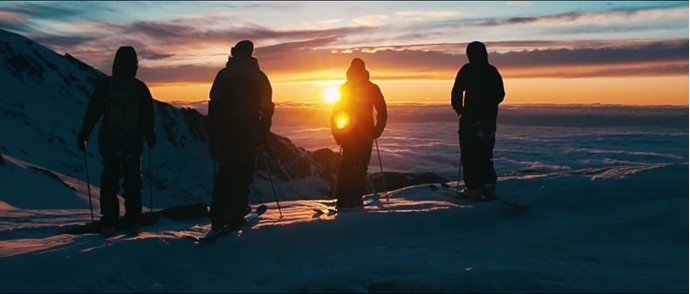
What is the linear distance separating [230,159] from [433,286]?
147 inches

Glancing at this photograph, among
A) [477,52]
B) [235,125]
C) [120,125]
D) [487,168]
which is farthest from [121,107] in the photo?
[487,168]

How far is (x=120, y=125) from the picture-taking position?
29.9 feet

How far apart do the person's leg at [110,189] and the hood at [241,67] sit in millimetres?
1960

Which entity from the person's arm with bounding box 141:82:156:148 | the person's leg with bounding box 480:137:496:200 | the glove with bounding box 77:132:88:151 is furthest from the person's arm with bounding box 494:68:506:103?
the glove with bounding box 77:132:88:151

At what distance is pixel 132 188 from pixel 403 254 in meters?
3.99

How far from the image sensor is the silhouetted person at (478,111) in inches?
441

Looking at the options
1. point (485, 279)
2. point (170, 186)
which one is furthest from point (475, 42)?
point (170, 186)

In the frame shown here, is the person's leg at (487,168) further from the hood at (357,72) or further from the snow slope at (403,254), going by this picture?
the hood at (357,72)

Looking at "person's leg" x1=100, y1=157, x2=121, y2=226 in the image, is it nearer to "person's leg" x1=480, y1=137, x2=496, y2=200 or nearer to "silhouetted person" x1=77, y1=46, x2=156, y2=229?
"silhouetted person" x1=77, y1=46, x2=156, y2=229

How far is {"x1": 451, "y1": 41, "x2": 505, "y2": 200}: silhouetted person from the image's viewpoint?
1120cm

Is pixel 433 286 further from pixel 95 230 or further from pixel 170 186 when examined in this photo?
pixel 170 186

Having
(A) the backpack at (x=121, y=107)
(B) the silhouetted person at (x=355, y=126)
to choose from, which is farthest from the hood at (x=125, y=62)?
(B) the silhouetted person at (x=355, y=126)

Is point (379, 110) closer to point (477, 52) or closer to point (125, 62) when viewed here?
point (477, 52)

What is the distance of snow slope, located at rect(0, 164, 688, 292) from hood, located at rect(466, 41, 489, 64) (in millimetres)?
2437
